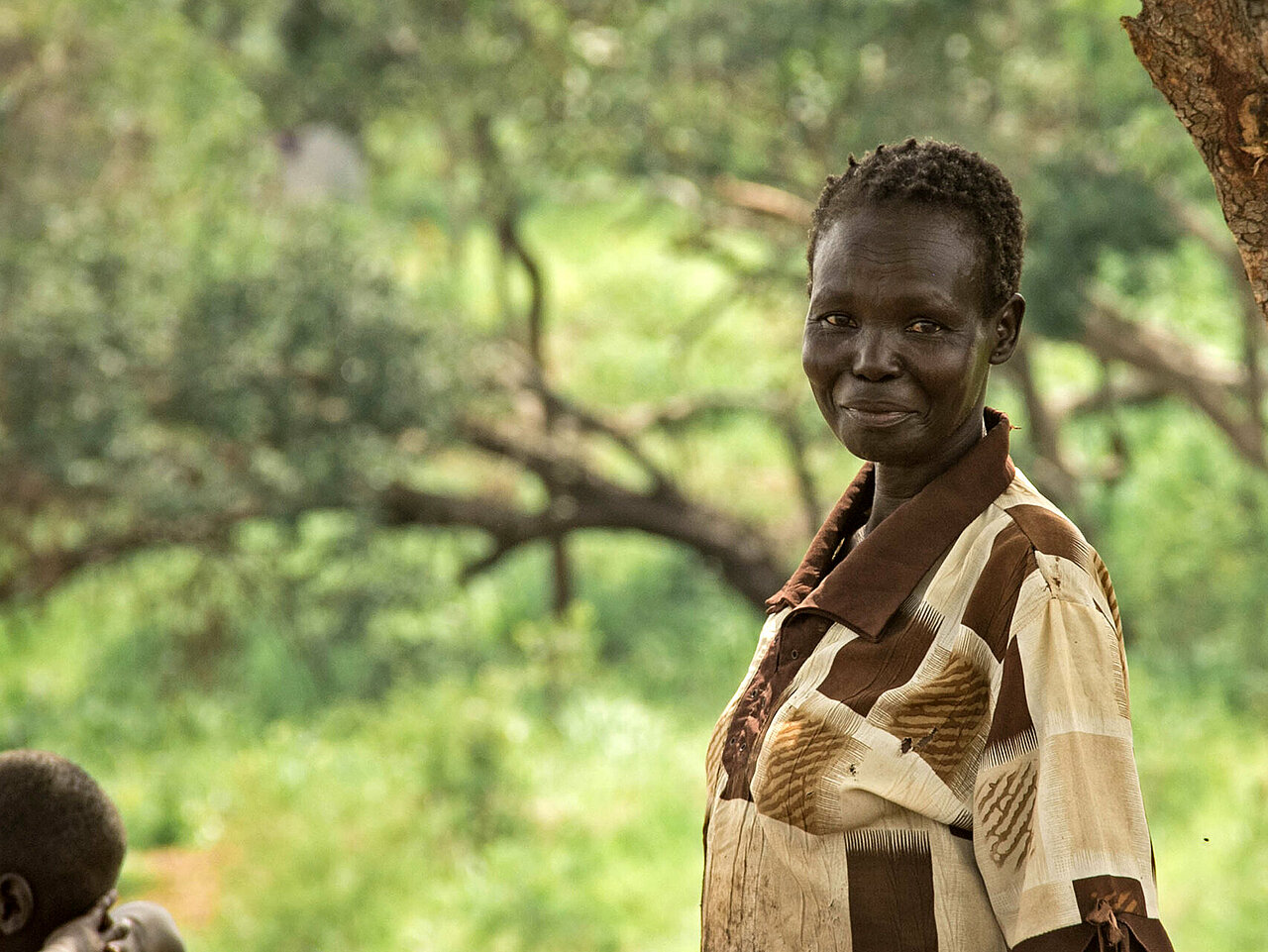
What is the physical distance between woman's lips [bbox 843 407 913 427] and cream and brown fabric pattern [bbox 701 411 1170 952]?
0.27ft

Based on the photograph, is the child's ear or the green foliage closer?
the child's ear

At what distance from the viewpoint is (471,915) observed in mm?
6004

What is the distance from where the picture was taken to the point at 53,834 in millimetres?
2156

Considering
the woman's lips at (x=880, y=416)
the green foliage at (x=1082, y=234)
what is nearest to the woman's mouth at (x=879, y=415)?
the woman's lips at (x=880, y=416)

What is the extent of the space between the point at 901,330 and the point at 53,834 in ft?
4.58

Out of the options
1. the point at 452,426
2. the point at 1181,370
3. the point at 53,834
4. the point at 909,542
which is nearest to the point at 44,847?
the point at 53,834

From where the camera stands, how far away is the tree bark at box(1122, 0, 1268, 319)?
4.85 ft

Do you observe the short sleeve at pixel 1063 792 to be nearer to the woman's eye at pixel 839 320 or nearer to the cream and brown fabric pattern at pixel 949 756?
the cream and brown fabric pattern at pixel 949 756

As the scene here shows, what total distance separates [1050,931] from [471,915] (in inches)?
193

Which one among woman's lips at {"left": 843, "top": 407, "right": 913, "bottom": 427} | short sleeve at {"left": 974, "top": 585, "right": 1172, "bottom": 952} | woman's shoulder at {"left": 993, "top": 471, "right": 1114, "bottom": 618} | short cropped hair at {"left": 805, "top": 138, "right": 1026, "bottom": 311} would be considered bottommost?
short sleeve at {"left": 974, "top": 585, "right": 1172, "bottom": 952}

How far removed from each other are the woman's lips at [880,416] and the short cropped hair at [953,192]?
15 centimetres

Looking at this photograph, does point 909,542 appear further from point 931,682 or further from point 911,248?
point 911,248

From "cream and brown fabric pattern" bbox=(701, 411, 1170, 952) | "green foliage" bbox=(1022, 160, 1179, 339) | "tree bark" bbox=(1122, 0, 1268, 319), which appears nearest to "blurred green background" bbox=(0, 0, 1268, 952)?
"green foliage" bbox=(1022, 160, 1179, 339)

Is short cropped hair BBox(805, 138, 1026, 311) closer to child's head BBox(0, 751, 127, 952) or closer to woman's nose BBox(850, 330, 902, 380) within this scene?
woman's nose BBox(850, 330, 902, 380)
